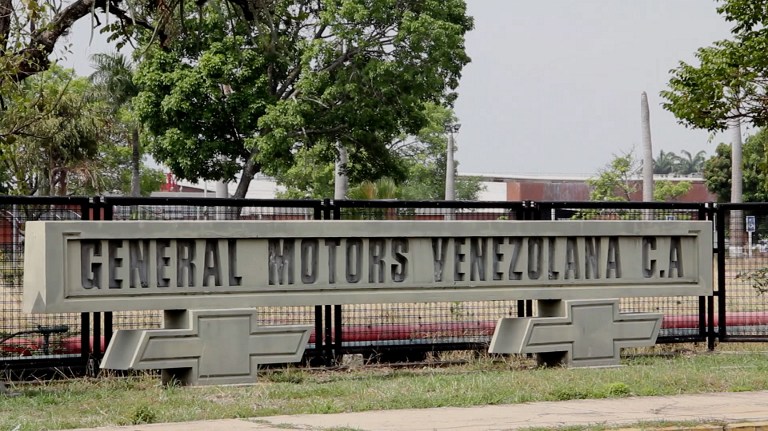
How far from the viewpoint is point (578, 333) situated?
1404 centimetres

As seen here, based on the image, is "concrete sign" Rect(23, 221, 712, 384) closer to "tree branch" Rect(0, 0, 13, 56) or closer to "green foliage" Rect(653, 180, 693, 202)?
"tree branch" Rect(0, 0, 13, 56)

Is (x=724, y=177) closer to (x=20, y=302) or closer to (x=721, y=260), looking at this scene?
(x=721, y=260)

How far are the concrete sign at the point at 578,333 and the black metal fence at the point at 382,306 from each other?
1.13 m

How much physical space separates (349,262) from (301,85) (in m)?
35.7

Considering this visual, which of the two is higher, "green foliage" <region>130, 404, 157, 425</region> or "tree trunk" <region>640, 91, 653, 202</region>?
"tree trunk" <region>640, 91, 653, 202</region>

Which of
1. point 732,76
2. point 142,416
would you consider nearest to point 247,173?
point 732,76

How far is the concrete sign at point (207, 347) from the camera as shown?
12125 millimetres

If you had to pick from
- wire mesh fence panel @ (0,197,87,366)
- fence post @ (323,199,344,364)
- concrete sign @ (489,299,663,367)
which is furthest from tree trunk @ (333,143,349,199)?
wire mesh fence panel @ (0,197,87,366)

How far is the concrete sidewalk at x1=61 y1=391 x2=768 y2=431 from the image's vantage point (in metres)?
9.52

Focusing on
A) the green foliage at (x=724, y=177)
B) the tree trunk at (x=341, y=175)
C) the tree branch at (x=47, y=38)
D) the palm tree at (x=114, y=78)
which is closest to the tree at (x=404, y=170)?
the tree trunk at (x=341, y=175)

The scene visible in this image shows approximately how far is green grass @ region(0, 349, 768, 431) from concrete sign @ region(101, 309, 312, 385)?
0.26 metres

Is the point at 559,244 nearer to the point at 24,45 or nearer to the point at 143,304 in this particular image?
the point at 143,304

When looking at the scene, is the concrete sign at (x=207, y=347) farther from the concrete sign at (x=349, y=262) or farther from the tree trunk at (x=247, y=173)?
the tree trunk at (x=247, y=173)

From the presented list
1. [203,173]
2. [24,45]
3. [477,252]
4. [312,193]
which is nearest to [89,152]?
[203,173]
